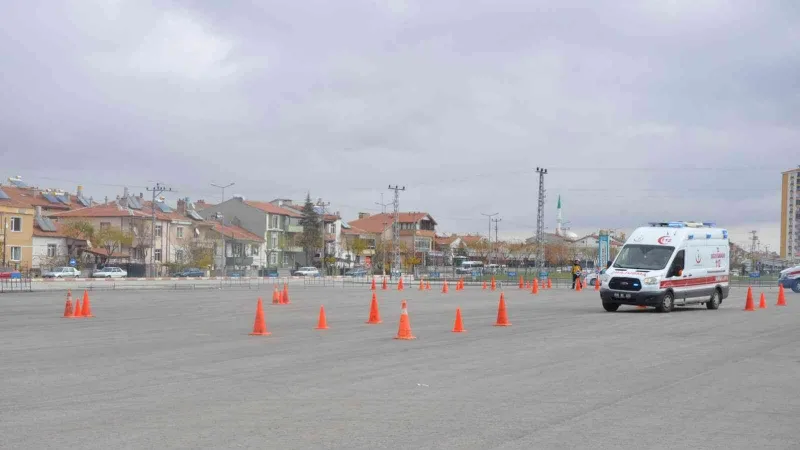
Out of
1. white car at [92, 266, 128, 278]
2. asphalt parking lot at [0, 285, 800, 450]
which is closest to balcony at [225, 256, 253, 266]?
white car at [92, 266, 128, 278]

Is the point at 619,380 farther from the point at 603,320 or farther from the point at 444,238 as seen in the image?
the point at 444,238

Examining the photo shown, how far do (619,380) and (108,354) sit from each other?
848 cm

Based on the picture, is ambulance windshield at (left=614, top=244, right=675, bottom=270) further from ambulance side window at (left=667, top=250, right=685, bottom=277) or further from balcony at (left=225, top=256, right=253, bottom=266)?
balcony at (left=225, top=256, right=253, bottom=266)

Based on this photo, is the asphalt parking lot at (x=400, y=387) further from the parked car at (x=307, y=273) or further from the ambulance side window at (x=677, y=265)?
the parked car at (x=307, y=273)

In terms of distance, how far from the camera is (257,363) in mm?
14141

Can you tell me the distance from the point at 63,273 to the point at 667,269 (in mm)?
63891

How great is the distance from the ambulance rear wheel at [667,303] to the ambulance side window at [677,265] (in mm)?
627

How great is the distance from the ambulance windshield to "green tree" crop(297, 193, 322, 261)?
97.6 metres

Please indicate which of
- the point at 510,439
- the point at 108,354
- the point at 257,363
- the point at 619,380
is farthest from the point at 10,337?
the point at 510,439

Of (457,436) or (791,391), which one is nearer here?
(457,436)

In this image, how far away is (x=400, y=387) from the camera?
11508 mm

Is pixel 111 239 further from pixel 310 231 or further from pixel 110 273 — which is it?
pixel 310 231

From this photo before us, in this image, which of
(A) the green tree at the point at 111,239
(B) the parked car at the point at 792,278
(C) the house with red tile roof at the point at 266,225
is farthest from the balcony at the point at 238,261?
(B) the parked car at the point at 792,278

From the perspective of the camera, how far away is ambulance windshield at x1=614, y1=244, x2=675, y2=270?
28000 millimetres
